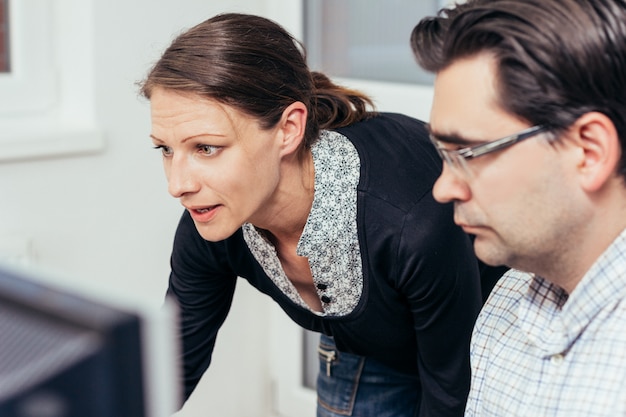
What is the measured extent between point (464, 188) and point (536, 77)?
145 millimetres

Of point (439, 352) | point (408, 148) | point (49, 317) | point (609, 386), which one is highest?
point (49, 317)

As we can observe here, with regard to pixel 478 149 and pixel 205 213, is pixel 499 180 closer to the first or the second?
pixel 478 149

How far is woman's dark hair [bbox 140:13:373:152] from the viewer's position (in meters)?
1.36

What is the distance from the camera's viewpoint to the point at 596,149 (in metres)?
0.95

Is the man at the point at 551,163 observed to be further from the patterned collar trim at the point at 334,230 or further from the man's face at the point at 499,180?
the patterned collar trim at the point at 334,230

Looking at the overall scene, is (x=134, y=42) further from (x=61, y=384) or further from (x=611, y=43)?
(x=61, y=384)

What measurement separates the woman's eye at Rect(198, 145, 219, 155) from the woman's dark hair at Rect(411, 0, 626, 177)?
0.50m

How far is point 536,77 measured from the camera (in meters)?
0.96

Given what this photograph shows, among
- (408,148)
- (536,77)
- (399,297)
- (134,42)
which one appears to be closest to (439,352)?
(399,297)

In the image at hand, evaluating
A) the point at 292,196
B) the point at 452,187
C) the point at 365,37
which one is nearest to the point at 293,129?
the point at 292,196

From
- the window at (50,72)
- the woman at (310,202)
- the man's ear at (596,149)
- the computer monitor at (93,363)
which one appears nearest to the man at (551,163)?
the man's ear at (596,149)

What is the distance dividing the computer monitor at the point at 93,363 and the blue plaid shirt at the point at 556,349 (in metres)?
0.62

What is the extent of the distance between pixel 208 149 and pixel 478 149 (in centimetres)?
51

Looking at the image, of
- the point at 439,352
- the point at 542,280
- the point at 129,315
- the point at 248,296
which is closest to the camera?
the point at 129,315
